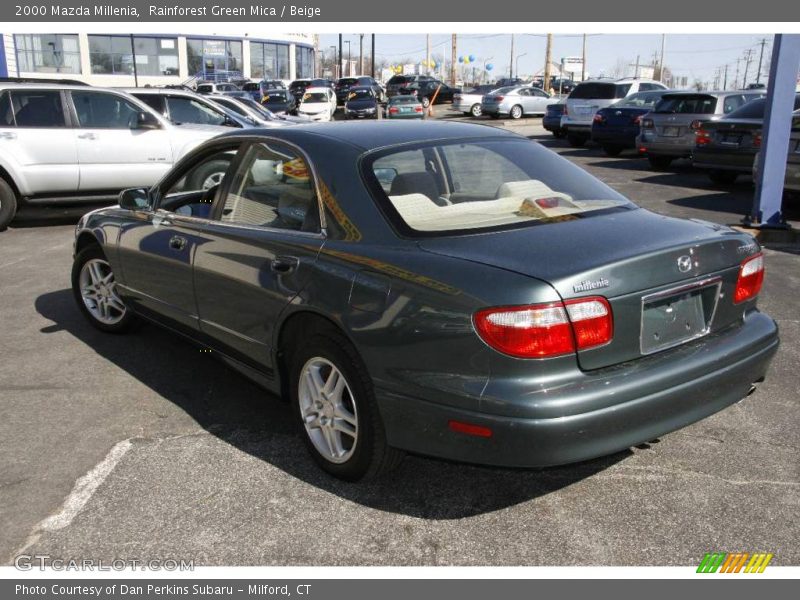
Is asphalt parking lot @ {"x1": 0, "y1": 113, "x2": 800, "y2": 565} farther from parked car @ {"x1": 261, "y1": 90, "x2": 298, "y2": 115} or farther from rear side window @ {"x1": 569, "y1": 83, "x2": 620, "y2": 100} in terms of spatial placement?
parked car @ {"x1": 261, "y1": 90, "x2": 298, "y2": 115}

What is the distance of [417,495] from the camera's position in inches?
138

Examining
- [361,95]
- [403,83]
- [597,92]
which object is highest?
[403,83]

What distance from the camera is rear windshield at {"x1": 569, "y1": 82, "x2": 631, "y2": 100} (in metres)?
21.3

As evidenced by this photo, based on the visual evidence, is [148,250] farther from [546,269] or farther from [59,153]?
[59,153]

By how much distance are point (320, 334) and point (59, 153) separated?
328 inches

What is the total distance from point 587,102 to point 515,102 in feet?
34.7

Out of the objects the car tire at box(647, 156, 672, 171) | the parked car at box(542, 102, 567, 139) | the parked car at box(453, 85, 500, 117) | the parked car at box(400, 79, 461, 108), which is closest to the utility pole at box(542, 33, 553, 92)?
the parked car at box(400, 79, 461, 108)

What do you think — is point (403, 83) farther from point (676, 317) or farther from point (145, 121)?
point (676, 317)

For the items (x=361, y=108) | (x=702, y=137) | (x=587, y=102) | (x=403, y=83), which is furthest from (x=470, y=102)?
(x=702, y=137)

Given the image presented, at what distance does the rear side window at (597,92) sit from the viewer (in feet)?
69.9

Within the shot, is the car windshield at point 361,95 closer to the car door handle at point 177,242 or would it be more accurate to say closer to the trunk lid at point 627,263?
the car door handle at point 177,242

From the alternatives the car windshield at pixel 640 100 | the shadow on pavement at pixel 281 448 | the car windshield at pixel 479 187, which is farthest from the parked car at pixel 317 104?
the car windshield at pixel 479 187

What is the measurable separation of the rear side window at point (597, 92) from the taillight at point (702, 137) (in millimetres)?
8332

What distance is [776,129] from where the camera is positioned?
891 cm
